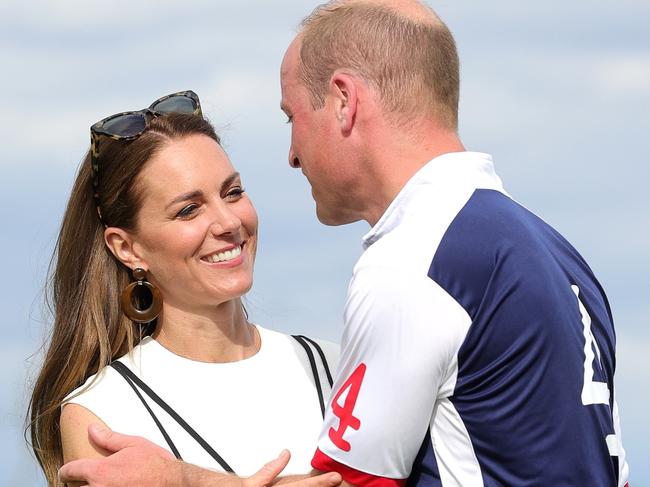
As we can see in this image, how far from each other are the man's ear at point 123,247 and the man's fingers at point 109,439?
80cm

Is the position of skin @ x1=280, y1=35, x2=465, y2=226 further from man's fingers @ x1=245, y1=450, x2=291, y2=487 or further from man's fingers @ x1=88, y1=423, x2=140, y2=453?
man's fingers @ x1=88, y1=423, x2=140, y2=453

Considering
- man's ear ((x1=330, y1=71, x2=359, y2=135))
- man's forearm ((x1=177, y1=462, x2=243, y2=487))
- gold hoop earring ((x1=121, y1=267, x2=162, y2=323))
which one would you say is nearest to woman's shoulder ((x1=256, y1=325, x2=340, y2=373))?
gold hoop earring ((x1=121, y1=267, x2=162, y2=323))

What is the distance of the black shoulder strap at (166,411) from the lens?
4.80 meters

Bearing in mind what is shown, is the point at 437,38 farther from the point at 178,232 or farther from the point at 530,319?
the point at 178,232

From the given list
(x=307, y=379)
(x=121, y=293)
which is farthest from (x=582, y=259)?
(x=121, y=293)

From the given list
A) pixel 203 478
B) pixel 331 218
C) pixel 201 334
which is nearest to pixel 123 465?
pixel 203 478

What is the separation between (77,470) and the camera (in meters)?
4.61

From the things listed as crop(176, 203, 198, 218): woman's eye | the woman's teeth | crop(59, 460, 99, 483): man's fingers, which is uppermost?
crop(176, 203, 198, 218): woman's eye

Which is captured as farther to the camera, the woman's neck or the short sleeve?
the woman's neck

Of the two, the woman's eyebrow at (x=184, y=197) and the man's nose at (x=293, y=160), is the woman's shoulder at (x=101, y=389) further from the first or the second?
the man's nose at (x=293, y=160)

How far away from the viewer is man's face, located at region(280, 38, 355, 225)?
4035 mm

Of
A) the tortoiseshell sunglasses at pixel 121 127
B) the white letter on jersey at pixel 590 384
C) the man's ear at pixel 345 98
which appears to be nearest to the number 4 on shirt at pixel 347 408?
the white letter on jersey at pixel 590 384

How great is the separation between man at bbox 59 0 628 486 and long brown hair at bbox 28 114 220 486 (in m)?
1.61

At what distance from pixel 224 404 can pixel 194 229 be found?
0.78 m
